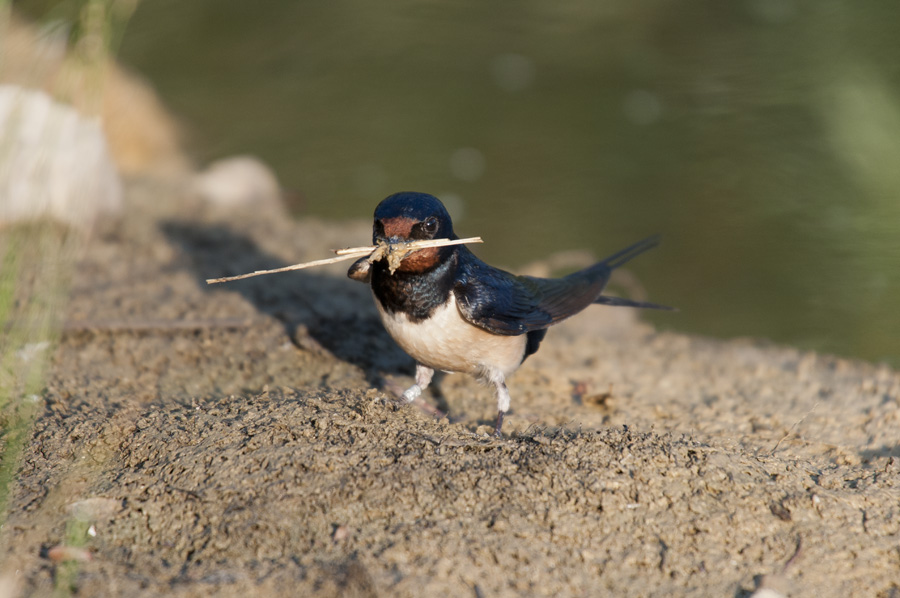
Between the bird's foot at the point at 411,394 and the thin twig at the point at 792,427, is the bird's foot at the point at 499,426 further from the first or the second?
the thin twig at the point at 792,427

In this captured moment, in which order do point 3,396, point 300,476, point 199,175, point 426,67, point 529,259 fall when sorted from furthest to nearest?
point 426,67
point 199,175
point 529,259
point 3,396
point 300,476

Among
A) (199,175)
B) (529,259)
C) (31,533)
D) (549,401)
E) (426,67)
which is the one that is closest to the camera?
(31,533)

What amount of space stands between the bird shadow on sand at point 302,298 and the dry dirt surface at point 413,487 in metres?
0.11

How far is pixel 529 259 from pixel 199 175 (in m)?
2.94

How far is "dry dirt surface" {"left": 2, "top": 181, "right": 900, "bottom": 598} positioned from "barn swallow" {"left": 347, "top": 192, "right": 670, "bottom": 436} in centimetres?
29

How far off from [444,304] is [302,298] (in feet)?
5.69

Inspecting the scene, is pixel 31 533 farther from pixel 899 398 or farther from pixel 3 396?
pixel 899 398

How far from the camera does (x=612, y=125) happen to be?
7.30m

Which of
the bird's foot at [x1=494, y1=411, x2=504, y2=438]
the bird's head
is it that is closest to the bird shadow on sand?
the bird's foot at [x1=494, y1=411, x2=504, y2=438]

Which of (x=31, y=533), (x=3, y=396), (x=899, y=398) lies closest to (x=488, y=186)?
(x=899, y=398)

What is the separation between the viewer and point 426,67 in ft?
26.7

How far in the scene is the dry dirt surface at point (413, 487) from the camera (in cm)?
230

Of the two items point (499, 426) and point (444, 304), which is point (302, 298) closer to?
point (444, 304)

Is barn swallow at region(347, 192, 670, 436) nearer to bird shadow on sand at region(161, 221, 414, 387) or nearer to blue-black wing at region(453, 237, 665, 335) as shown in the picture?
blue-black wing at region(453, 237, 665, 335)
